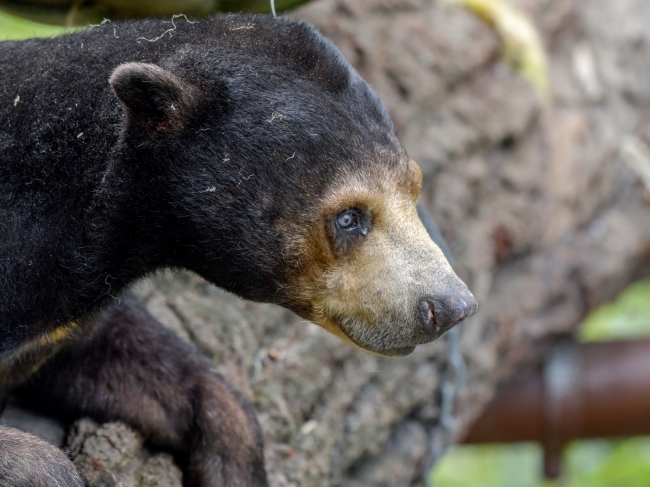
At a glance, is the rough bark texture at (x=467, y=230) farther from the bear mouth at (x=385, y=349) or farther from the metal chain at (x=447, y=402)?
the bear mouth at (x=385, y=349)

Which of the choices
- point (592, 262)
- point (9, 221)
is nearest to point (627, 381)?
point (592, 262)

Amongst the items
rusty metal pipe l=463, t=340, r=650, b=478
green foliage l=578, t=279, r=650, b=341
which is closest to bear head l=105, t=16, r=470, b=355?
rusty metal pipe l=463, t=340, r=650, b=478

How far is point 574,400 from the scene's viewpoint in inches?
242

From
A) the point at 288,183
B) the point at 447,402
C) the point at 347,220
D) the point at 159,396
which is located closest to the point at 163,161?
the point at 288,183

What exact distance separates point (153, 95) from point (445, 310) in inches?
46.0

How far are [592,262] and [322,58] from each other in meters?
3.92

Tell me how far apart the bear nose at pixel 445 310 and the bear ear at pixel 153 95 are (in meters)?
1.01

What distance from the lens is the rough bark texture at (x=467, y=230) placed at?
388 cm

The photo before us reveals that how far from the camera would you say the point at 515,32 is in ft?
19.6

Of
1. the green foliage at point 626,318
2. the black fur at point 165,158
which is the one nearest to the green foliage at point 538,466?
the green foliage at point 626,318

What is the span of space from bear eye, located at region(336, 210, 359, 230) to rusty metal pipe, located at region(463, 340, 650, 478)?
3.69m

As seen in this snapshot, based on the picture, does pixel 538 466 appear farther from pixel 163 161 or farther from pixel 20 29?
pixel 163 161

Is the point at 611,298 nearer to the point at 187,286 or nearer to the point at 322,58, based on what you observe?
the point at 187,286

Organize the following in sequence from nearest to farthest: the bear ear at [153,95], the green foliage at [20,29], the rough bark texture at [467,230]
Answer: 1. the bear ear at [153,95]
2. the rough bark texture at [467,230]
3. the green foliage at [20,29]
